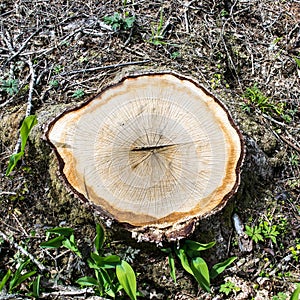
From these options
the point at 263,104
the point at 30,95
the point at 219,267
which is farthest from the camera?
the point at 263,104

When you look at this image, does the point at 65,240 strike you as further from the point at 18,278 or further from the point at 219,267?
the point at 219,267

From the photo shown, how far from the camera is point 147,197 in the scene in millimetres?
1993

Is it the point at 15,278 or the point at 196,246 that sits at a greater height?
the point at 196,246

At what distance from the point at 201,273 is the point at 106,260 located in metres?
0.47

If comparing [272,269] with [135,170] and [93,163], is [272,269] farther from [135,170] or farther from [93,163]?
[93,163]

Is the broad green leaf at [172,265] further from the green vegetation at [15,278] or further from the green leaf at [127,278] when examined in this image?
the green vegetation at [15,278]

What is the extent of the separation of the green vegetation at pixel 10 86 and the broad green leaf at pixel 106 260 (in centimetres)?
117

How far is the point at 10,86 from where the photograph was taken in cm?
265

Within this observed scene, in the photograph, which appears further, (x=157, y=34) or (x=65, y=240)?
(x=157, y=34)

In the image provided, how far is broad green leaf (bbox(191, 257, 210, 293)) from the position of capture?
212 cm

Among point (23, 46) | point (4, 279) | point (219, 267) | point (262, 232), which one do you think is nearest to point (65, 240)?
point (4, 279)

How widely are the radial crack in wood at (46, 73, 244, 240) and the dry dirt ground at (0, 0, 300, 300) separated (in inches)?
4.5

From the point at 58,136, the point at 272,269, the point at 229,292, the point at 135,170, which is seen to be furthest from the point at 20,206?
the point at 272,269

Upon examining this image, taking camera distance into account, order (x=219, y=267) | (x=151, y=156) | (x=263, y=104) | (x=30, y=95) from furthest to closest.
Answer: (x=263, y=104) → (x=30, y=95) → (x=219, y=267) → (x=151, y=156)
